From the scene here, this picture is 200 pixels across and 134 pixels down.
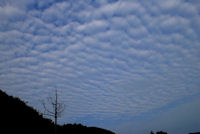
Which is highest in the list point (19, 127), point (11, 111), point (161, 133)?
point (11, 111)

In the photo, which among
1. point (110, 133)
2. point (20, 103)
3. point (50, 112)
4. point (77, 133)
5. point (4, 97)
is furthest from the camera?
point (110, 133)

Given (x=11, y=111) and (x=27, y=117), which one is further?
(x=27, y=117)

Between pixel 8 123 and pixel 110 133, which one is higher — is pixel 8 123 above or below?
above

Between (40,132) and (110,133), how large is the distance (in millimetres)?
22902

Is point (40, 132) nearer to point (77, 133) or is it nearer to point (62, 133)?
point (62, 133)

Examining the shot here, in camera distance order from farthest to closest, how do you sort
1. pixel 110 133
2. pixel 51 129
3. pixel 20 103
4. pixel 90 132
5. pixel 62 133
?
pixel 110 133, pixel 90 132, pixel 62 133, pixel 51 129, pixel 20 103

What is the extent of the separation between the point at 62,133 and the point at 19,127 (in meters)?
11.0

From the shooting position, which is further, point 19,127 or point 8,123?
point 19,127

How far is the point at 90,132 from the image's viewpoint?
31078 mm

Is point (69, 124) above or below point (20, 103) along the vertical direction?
below

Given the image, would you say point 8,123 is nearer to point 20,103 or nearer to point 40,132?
point 20,103

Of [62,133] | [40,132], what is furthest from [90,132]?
[40,132]

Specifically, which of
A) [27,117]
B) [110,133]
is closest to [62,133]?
[27,117]

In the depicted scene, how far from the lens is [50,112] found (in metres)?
23.3
